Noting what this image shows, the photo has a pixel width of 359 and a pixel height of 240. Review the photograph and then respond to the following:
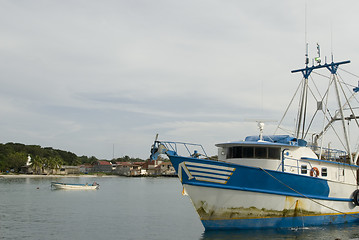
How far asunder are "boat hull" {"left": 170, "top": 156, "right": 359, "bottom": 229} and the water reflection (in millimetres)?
290

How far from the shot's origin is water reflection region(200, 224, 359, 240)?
1838cm

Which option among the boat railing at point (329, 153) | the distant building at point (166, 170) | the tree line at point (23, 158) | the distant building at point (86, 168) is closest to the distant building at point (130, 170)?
the distant building at point (166, 170)

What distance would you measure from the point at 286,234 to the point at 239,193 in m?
3.54

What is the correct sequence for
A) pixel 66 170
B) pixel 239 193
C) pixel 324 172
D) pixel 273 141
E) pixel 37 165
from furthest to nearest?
pixel 66 170, pixel 37 165, pixel 324 172, pixel 273 141, pixel 239 193

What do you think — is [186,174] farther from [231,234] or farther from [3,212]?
[3,212]

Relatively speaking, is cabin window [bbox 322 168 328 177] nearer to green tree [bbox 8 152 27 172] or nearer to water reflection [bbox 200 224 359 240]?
water reflection [bbox 200 224 359 240]

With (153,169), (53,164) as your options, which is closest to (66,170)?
(53,164)

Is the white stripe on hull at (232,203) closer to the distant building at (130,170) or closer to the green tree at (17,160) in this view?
the green tree at (17,160)

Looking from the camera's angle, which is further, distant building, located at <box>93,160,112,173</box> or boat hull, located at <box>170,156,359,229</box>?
distant building, located at <box>93,160,112,173</box>

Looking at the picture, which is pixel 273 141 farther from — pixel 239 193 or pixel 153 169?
pixel 153 169

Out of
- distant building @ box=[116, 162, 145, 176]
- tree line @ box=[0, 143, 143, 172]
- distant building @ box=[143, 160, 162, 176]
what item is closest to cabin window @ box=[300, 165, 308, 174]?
tree line @ box=[0, 143, 143, 172]

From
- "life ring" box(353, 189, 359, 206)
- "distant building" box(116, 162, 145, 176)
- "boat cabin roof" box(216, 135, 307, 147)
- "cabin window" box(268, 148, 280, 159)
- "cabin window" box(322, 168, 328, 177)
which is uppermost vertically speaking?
"boat cabin roof" box(216, 135, 307, 147)

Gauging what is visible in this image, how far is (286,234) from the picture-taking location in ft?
63.0

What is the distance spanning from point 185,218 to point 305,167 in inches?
436
